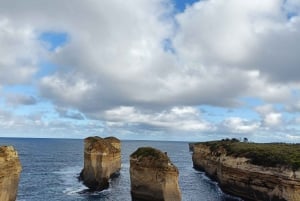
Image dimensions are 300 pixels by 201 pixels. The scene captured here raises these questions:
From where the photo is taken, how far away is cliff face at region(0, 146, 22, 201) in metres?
43.0

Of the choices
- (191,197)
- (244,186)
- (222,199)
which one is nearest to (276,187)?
(244,186)

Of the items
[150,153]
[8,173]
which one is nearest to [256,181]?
[150,153]

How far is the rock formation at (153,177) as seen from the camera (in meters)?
54.1

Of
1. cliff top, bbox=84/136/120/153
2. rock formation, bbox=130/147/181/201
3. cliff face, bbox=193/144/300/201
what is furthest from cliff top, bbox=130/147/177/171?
cliff top, bbox=84/136/120/153

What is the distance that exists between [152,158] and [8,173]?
868 inches

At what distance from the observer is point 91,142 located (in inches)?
3088

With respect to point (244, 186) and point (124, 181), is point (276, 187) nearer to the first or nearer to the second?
point (244, 186)

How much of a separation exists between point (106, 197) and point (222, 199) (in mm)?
22316

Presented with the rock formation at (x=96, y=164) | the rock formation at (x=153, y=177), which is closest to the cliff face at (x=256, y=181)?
the rock formation at (x=153, y=177)

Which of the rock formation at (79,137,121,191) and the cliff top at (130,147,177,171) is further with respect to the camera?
the rock formation at (79,137,121,191)

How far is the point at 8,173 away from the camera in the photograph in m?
44.1

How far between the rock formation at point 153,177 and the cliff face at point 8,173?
64.4 ft

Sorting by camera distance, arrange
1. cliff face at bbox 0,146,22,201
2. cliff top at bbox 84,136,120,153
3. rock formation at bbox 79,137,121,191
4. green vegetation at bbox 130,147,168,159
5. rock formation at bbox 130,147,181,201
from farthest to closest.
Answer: cliff top at bbox 84,136,120,153
rock formation at bbox 79,137,121,191
green vegetation at bbox 130,147,168,159
rock formation at bbox 130,147,181,201
cliff face at bbox 0,146,22,201

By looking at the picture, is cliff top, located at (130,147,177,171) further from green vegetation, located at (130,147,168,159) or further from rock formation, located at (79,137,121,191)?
rock formation, located at (79,137,121,191)
